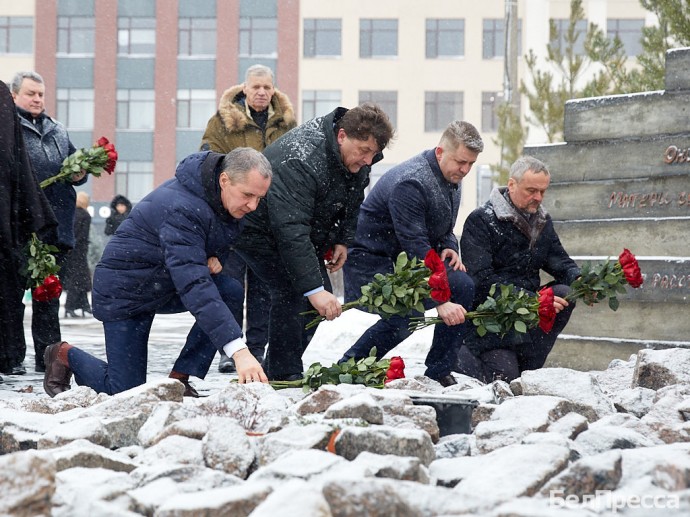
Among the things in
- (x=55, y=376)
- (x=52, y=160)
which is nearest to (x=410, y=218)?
(x=55, y=376)

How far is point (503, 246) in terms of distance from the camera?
682 cm

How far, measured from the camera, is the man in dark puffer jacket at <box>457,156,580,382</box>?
6738mm

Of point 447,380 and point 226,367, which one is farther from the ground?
point 447,380

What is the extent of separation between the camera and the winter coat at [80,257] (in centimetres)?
1556

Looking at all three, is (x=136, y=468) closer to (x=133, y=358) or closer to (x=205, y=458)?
(x=205, y=458)

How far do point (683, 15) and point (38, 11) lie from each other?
35.2 meters

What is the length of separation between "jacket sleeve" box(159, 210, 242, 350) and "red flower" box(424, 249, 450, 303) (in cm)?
99

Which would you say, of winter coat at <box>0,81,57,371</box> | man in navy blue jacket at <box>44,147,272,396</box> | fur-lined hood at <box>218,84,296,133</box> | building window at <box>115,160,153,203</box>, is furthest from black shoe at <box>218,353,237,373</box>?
building window at <box>115,160,153,203</box>

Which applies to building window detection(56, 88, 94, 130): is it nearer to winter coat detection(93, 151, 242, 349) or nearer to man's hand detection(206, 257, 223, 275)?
winter coat detection(93, 151, 242, 349)

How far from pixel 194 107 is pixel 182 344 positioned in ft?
105

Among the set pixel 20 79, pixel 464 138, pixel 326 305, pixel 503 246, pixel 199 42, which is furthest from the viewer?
pixel 199 42

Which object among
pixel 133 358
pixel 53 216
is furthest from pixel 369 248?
pixel 53 216

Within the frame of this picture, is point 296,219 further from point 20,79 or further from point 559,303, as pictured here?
point 20,79

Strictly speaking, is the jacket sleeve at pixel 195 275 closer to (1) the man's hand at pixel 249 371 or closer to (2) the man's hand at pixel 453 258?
(1) the man's hand at pixel 249 371
